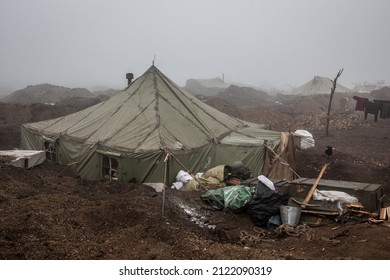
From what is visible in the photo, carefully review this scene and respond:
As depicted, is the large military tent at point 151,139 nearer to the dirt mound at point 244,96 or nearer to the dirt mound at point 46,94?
the dirt mound at point 46,94

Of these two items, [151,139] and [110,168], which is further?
[110,168]

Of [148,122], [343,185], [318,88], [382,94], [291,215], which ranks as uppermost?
[318,88]

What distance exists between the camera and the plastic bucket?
7744 mm

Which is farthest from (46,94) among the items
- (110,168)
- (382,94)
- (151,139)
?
(382,94)

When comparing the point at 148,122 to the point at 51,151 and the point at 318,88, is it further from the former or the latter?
the point at 318,88

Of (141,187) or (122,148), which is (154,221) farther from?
(122,148)

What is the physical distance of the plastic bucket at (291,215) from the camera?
7.74 meters

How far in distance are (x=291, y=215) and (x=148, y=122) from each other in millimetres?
6350

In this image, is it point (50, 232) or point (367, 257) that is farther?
point (50, 232)

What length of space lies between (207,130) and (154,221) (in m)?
7.01

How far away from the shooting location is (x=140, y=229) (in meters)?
6.31

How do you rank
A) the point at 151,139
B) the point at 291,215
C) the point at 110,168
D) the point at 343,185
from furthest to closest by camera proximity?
1. the point at 110,168
2. the point at 151,139
3. the point at 343,185
4. the point at 291,215

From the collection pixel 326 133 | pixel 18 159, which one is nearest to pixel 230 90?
pixel 326 133

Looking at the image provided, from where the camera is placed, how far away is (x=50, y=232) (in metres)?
5.88
